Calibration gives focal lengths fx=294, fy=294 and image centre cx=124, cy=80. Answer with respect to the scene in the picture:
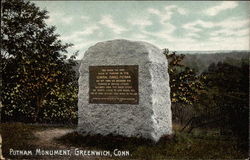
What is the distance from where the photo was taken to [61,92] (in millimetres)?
11258

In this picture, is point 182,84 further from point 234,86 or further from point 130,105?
point 234,86

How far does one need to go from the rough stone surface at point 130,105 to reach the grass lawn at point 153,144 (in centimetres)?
24

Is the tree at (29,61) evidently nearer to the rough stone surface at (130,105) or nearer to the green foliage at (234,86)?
the rough stone surface at (130,105)

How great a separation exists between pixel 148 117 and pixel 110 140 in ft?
3.53

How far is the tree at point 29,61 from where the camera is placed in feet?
33.9

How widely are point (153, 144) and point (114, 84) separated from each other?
5.61 ft

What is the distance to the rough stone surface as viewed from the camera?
6.93 m

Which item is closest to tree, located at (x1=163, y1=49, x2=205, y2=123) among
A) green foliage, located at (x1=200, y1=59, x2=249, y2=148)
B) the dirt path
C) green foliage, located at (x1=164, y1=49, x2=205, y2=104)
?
green foliage, located at (x1=164, y1=49, x2=205, y2=104)

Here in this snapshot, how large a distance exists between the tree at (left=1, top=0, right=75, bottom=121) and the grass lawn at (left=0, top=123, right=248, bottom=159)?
3.03m

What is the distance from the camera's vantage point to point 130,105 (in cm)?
706

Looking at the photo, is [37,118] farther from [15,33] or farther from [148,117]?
[148,117]

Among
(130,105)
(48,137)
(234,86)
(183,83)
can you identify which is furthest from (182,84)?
(234,86)

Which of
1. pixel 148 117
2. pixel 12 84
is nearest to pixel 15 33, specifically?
pixel 12 84

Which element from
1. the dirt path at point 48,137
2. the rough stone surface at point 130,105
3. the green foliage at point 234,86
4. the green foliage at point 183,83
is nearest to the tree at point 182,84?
the green foliage at point 183,83
